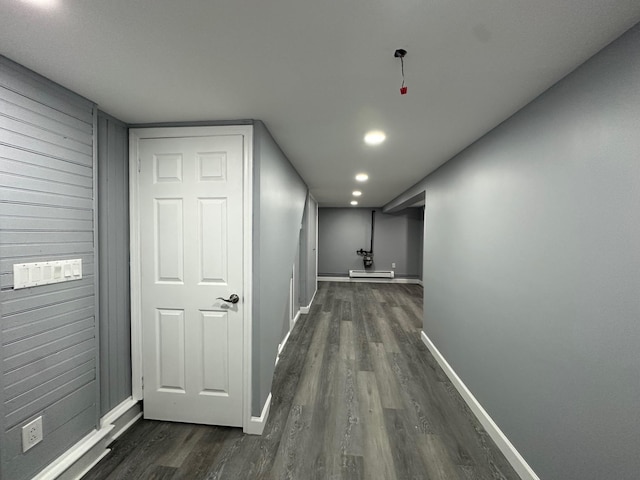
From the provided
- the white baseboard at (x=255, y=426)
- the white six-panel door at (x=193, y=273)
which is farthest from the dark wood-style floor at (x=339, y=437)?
the white six-panel door at (x=193, y=273)

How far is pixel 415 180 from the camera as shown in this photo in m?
4.01

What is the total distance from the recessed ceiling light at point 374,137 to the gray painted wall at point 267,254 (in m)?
0.81

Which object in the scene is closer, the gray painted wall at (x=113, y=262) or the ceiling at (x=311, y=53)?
the ceiling at (x=311, y=53)

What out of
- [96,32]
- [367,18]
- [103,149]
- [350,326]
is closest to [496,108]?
Answer: [367,18]

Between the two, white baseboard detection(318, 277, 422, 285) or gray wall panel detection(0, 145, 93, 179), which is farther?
white baseboard detection(318, 277, 422, 285)

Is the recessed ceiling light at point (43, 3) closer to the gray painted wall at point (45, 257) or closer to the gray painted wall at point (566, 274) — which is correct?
the gray painted wall at point (45, 257)

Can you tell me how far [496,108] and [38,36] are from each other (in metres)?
2.35

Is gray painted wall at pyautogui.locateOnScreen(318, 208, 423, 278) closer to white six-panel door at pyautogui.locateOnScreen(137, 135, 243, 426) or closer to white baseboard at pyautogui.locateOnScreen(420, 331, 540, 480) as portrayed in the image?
white baseboard at pyautogui.locateOnScreen(420, 331, 540, 480)

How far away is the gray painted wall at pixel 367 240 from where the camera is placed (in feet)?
26.1

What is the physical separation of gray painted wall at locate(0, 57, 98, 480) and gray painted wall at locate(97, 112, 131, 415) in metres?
0.13

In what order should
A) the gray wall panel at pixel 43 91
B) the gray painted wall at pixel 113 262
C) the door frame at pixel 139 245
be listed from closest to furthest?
the gray wall panel at pixel 43 91 < the gray painted wall at pixel 113 262 < the door frame at pixel 139 245

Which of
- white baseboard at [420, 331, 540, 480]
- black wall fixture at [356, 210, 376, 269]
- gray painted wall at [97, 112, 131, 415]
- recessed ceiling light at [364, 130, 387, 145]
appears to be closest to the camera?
white baseboard at [420, 331, 540, 480]

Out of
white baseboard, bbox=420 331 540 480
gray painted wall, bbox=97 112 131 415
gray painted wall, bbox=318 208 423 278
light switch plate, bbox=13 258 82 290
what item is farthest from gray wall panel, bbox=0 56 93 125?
gray painted wall, bbox=318 208 423 278

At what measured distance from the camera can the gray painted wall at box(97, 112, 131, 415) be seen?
1.80 m
